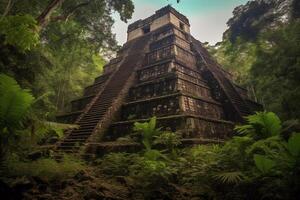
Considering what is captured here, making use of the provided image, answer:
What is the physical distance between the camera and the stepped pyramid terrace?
11016 mm

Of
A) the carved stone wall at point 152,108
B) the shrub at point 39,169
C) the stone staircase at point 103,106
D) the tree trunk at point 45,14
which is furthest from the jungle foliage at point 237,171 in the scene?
the tree trunk at point 45,14

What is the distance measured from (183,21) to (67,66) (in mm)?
11902

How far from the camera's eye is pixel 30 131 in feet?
19.6

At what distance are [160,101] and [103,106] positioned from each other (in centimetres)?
367

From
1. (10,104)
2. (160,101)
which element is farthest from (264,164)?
(160,101)

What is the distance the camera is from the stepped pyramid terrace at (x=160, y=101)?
1102 cm

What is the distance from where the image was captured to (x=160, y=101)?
1235cm

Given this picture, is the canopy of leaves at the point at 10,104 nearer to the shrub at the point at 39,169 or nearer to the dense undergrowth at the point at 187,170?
the dense undergrowth at the point at 187,170

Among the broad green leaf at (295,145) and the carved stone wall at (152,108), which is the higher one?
the carved stone wall at (152,108)

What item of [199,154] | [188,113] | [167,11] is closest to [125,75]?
[188,113]

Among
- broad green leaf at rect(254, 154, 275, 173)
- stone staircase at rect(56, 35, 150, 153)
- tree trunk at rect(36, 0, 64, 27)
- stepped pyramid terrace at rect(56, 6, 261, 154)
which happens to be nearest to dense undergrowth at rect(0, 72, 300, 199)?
broad green leaf at rect(254, 154, 275, 173)

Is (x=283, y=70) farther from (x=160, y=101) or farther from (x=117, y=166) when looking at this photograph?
(x=117, y=166)

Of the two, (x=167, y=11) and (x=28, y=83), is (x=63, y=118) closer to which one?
(x=28, y=83)

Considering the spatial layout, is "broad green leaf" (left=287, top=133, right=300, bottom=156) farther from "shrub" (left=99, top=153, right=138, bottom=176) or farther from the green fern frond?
"shrub" (left=99, top=153, right=138, bottom=176)
